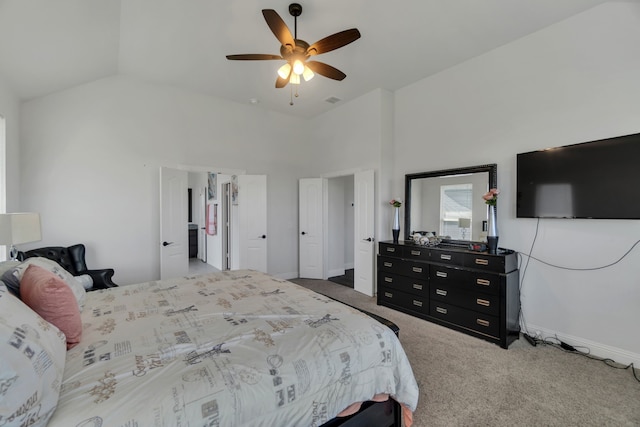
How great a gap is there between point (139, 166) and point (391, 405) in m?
4.34

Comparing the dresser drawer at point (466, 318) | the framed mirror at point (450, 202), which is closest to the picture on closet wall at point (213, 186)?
the framed mirror at point (450, 202)

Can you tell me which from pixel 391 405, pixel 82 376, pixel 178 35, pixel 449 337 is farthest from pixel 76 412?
pixel 178 35

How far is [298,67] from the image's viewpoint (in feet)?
8.38

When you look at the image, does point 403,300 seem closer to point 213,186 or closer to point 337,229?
point 337,229

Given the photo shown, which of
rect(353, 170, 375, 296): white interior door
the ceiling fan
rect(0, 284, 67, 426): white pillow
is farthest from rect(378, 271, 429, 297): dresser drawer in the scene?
rect(0, 284, 67, 426): white pillow

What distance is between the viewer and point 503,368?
2453 mm

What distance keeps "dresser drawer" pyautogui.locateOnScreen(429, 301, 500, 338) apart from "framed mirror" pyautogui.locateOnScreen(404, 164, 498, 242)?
920mm

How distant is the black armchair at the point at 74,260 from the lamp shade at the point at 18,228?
101cm

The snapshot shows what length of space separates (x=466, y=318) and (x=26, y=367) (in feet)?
11.3

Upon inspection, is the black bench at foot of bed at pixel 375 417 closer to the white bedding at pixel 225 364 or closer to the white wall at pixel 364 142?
the white bedding at pixel 225 364

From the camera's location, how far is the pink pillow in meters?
1.40

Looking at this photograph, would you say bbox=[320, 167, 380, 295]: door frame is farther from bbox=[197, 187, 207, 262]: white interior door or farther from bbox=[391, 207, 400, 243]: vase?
bbox=[197, 187, 207, 262]: white interior door

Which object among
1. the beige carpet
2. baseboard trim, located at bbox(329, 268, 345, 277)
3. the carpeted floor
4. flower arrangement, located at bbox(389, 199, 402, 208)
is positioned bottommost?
the beige carpet

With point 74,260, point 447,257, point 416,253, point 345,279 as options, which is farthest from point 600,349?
point 74,260
